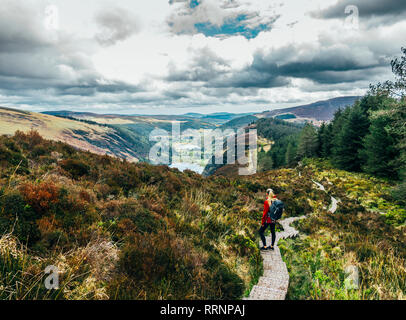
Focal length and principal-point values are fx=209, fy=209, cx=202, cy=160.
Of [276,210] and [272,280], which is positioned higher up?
[276,210]

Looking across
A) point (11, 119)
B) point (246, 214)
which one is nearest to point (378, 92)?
point (246, 214)

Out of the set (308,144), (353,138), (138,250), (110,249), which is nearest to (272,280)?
(138,250)

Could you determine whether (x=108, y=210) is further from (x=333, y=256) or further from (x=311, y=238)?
(x=311, y=238)

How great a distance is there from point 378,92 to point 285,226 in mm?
12290

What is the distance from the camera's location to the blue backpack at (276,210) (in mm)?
6750

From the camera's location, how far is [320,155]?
2071 inches

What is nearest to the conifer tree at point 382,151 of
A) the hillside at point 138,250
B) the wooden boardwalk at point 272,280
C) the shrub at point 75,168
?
the hillside at point 138,250

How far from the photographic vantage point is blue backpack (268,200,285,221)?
6750 mm

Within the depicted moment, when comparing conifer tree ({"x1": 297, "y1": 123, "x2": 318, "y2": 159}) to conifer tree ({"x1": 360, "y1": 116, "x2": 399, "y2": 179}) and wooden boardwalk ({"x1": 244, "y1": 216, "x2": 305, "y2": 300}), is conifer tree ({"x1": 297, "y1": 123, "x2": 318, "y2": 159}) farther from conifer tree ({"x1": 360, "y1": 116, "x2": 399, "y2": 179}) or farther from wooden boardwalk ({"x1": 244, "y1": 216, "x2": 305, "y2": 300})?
wooden boardwalk ({"x1": 244, "y1": 216, "x2": 305, "y2": 300})

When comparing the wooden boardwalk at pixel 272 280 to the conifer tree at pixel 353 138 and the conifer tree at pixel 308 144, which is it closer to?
the conifer tree at pixel 353 138

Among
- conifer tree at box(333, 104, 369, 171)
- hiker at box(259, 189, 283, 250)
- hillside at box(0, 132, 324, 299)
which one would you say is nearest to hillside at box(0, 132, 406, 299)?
hillside at box(0, 132, 324, 299)

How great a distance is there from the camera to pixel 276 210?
677cm

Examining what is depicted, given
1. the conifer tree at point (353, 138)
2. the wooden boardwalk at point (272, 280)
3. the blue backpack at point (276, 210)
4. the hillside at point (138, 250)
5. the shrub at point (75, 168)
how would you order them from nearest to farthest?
the hillside at point (138, 250)
the wooden boardwalk at point (272, 280)
the blue backpack at point (276, 210)
the shrub at point (75, 168)
the conifer tree at point (353, 138)

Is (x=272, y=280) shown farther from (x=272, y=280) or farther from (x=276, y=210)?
(x=276, y=210)
